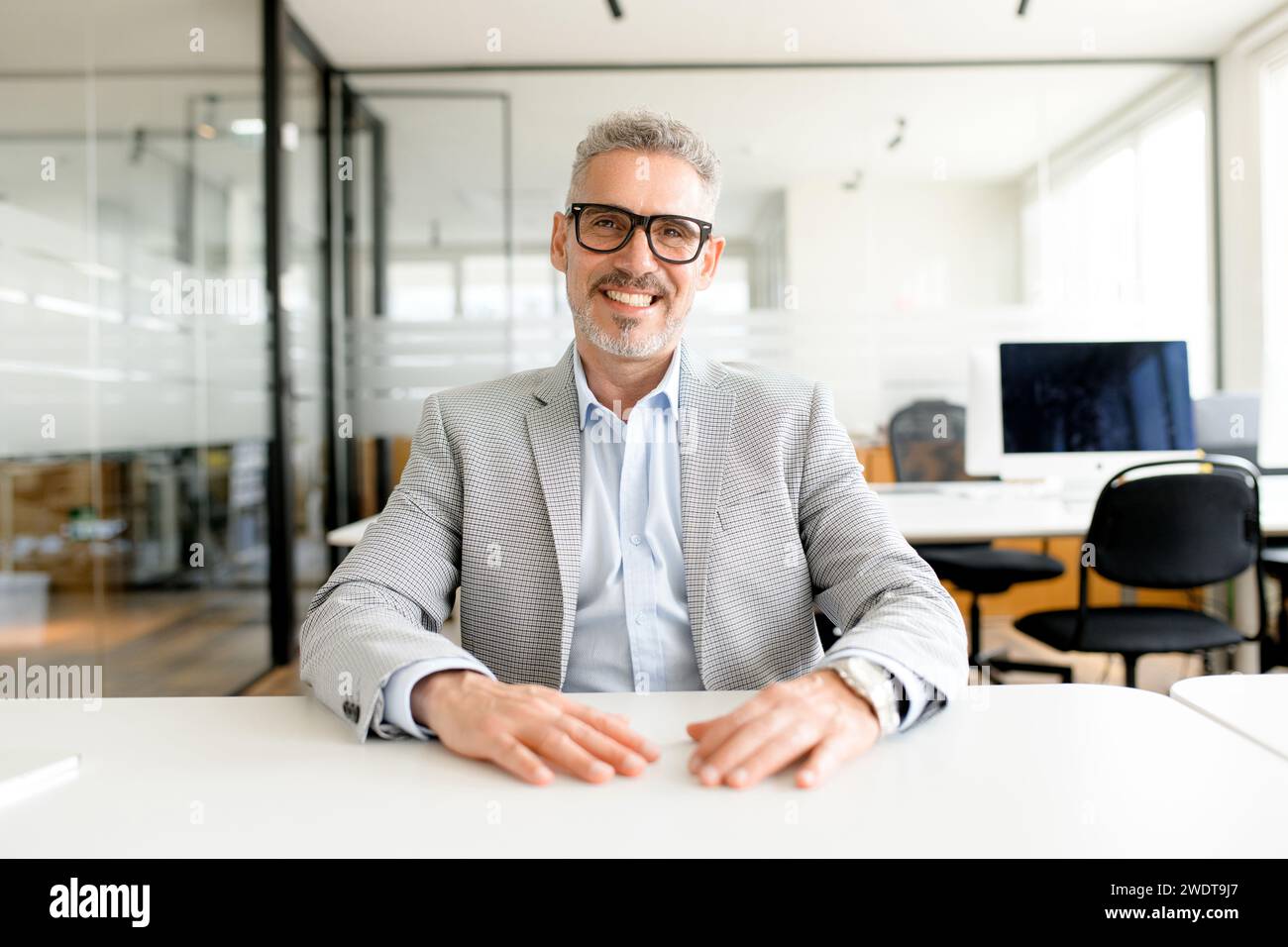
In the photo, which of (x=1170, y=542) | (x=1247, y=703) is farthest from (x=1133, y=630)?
(x=1247, y=703)

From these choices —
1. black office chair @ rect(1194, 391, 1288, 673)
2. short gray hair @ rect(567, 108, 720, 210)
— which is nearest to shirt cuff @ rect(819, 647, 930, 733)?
short gray hair @ rect(567, 108, 720, 210)

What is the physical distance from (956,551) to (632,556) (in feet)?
8.53

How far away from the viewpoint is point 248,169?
4.00 m

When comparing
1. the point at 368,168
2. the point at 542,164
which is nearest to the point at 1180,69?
the point at 542,164

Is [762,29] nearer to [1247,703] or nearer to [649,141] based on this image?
[649,141]

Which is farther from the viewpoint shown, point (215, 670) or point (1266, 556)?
point (215, 670)

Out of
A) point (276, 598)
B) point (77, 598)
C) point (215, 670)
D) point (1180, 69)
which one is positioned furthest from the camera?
point (1180, 69)
